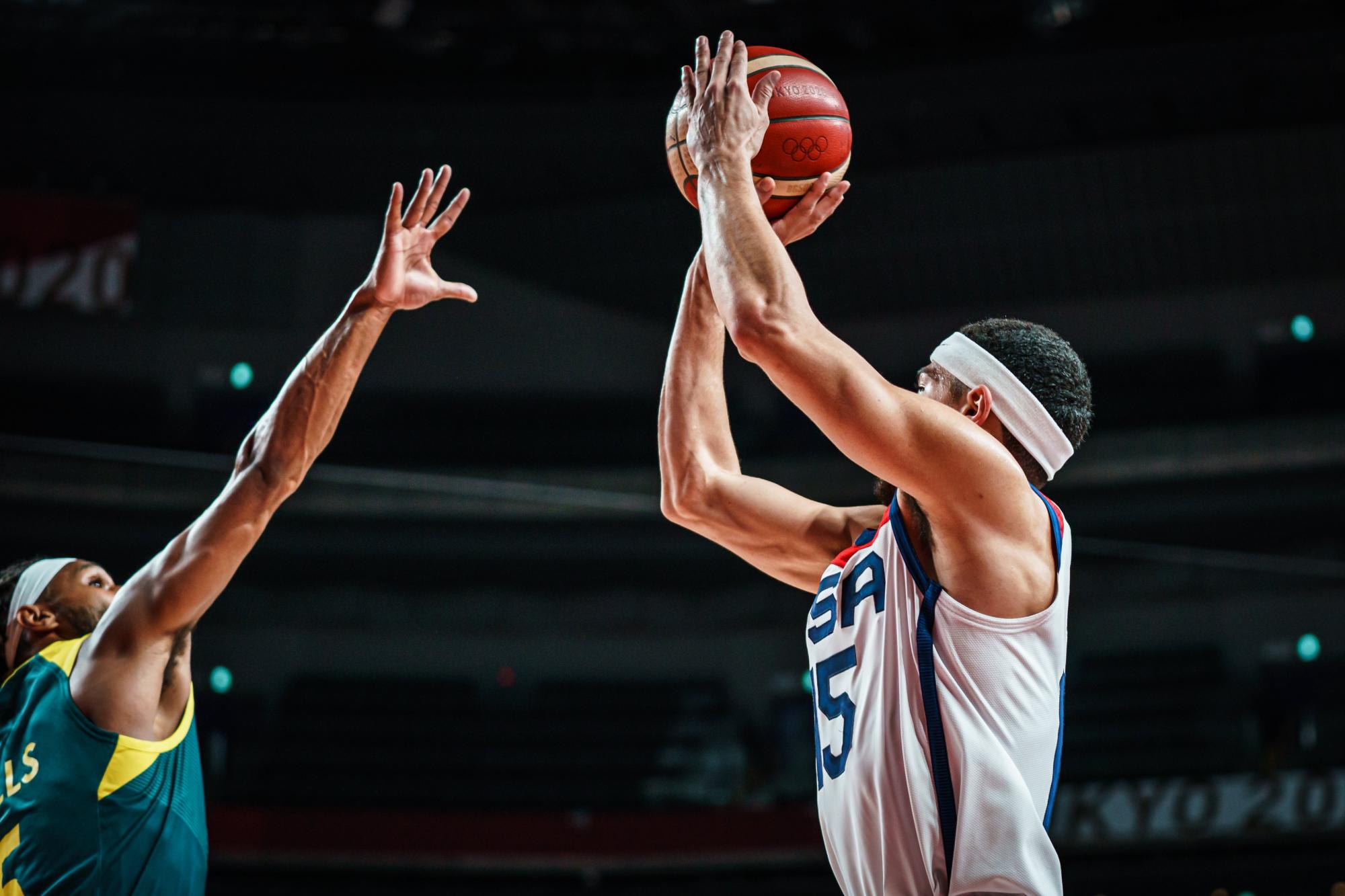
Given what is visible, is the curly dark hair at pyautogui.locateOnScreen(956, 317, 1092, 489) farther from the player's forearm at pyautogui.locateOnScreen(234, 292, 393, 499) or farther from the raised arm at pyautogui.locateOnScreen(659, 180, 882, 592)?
the player's forearm at pyautogui.locateOnScreen(234, 292, 393, 499)

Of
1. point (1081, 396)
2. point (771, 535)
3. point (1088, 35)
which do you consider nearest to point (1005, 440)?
point (1081, 396)

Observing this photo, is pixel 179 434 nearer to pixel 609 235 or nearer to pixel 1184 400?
pixel 609 235

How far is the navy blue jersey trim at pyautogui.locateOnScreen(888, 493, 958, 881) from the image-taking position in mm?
1887

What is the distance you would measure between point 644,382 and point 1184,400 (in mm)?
5950

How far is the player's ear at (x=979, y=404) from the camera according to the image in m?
2.11

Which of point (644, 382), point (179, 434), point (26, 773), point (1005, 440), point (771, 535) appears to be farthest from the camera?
point (644, 382)

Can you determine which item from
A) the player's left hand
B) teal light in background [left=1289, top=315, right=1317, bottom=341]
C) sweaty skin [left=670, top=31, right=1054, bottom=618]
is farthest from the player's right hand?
teal light in background [left=1289, top=315, right=1317, bottom=341]

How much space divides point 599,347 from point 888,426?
1183 centimetres

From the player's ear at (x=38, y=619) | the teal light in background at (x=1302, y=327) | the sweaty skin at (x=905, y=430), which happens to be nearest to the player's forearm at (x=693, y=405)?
the sweaty skin at (x=905, y=430)

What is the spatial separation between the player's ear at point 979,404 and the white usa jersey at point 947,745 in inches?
7.8

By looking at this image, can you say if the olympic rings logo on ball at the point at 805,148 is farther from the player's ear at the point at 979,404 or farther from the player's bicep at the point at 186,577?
the player's bicep at the point at 186,577

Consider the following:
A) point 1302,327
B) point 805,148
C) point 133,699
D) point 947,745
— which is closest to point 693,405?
point 805,148

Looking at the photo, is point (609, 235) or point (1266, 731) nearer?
point (1266, 731)

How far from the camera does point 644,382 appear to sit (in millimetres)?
13547
